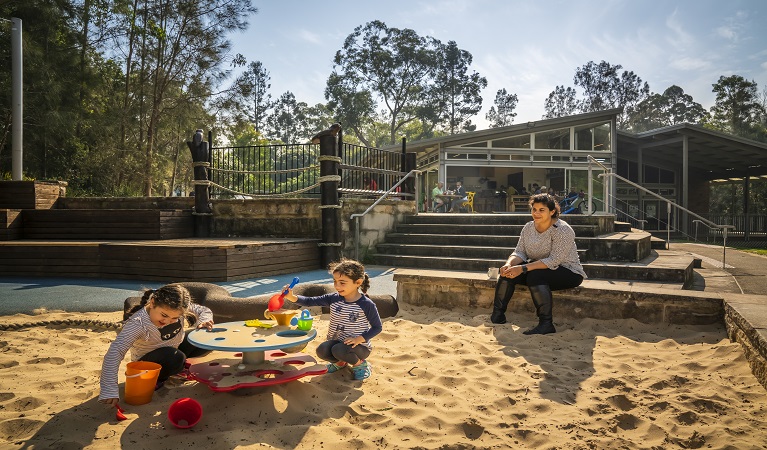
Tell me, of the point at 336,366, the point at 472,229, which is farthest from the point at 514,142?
the point at 336,366

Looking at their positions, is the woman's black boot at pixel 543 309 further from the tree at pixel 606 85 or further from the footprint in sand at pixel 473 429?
the tree at pixel 606 85

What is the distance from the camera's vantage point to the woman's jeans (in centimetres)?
443

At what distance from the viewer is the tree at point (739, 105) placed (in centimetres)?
3781

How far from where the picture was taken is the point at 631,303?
4.32m

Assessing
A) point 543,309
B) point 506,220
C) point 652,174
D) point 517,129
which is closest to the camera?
point 543,309

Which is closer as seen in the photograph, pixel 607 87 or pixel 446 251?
pixel 446 251

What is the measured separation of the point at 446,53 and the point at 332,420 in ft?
133

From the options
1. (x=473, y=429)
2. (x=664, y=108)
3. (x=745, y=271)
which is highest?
(x=664, y=108)

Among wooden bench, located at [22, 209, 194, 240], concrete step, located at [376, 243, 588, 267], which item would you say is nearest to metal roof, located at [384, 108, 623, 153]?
concrete step, located at [376, 243, 588, 267]

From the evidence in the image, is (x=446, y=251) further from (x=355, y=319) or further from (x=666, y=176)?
(x=666, y=176)

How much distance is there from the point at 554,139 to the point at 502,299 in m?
18.2

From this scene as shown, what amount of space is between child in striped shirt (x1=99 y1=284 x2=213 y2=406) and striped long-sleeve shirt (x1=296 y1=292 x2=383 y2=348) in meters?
0.81

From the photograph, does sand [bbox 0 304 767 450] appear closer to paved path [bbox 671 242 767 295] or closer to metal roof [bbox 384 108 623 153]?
paved path [bbox 671 242 767 295]

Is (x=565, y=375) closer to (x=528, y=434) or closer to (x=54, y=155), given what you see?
(x=528, y=434)
